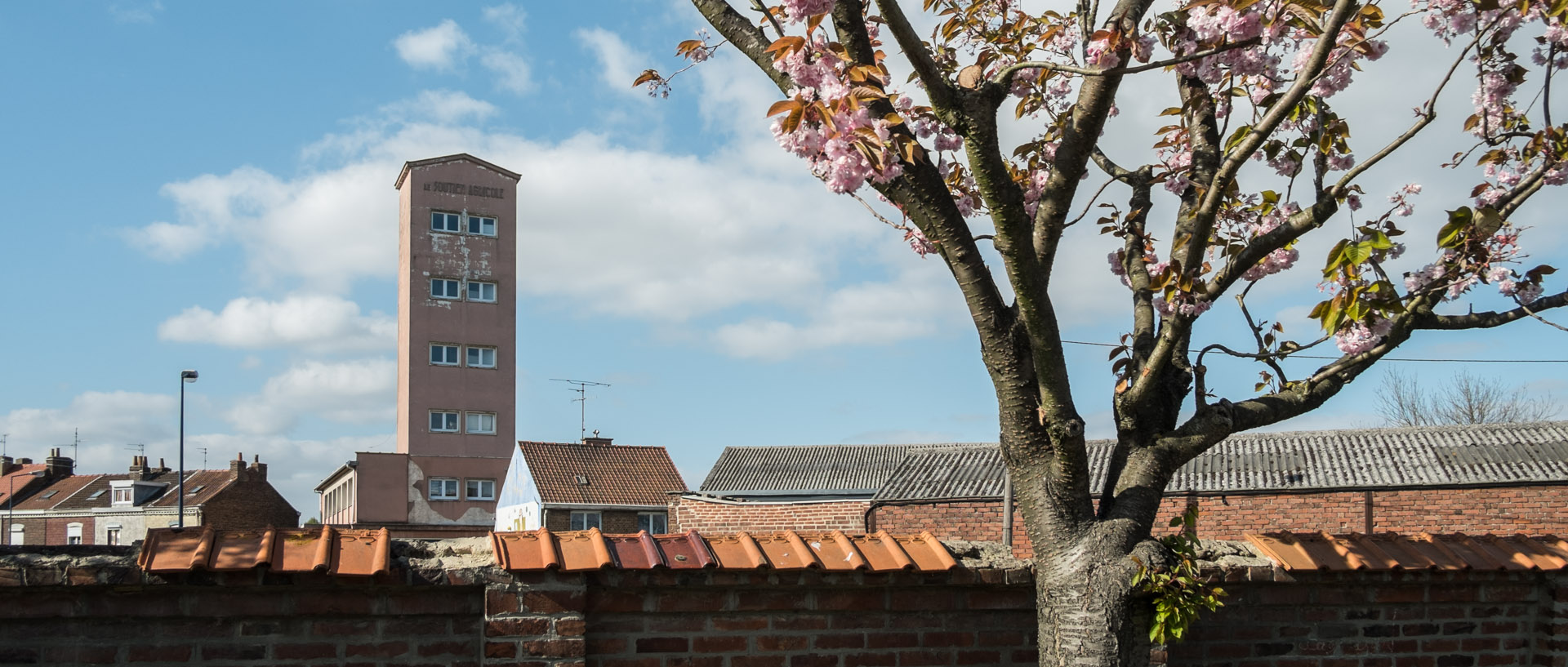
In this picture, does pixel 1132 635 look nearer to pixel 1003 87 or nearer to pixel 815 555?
pixel 815 555

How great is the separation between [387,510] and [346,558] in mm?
40986

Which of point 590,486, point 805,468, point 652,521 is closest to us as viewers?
point 805,468

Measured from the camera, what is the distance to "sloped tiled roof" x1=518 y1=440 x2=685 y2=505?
37.0 meters

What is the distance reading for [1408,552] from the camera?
483 centimetres

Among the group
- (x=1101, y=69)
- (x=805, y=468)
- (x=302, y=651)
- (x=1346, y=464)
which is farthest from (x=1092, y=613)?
(x=805, y=468)

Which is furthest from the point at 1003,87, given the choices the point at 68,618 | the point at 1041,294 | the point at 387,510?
the point at 387,510

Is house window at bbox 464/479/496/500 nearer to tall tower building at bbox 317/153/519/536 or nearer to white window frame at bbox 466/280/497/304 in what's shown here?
tall tower building at bbox 317/153/519/536

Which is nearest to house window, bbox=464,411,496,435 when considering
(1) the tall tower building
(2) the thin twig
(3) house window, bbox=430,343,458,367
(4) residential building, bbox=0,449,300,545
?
(1) the tall tower building

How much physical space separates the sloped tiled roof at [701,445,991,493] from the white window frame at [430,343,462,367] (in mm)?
14345

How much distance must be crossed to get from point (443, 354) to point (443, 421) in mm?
2473

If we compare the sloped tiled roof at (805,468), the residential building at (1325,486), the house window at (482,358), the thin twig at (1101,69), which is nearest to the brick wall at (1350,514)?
the residential building at (1325,486)

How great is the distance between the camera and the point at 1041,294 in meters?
3.80

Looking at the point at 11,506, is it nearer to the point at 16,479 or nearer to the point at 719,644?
the point at 16,479

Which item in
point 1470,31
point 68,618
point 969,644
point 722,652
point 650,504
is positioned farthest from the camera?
point 650,504
